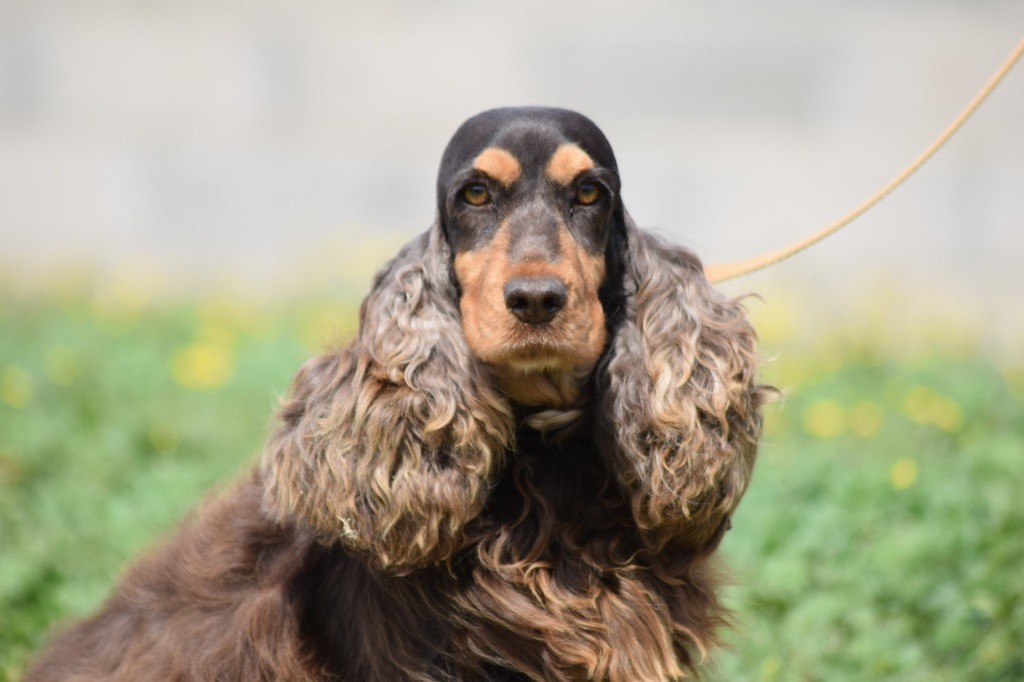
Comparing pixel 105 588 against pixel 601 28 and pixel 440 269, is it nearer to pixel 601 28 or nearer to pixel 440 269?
pixel 440 269

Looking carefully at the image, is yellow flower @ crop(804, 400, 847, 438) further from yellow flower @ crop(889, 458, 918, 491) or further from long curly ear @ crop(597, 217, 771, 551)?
long curly ear @ crop(597, 217, 771, 551)

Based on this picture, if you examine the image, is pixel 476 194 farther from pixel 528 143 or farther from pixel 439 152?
pixel 439 152

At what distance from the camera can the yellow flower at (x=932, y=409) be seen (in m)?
5.86

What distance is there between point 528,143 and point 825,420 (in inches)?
135

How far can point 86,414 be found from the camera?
19.2 ft

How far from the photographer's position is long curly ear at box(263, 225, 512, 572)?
286cm

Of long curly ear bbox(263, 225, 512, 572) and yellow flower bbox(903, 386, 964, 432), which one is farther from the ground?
long curly ear bbox(263, 225, 512, 572)

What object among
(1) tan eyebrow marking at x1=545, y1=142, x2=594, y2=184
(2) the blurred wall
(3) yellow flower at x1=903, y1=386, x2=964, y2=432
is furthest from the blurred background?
(1) tan eyebrow marking at x1=545, y1=142, x2=594, y2=184

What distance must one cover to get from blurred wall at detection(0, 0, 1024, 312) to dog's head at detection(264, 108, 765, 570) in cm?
499

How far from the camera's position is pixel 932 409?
19.6ft

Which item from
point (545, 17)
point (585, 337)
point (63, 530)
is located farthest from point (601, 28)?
point (585, 337)

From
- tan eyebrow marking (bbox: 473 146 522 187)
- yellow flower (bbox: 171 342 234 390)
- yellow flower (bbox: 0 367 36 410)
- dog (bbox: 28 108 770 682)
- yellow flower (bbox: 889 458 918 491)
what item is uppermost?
tan eyebrow marking (bbox: 473 146 522 187)

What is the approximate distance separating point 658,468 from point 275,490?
0.97 m

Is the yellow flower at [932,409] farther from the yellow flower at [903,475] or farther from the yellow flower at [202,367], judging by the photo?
the yellow flower at [202,367]
